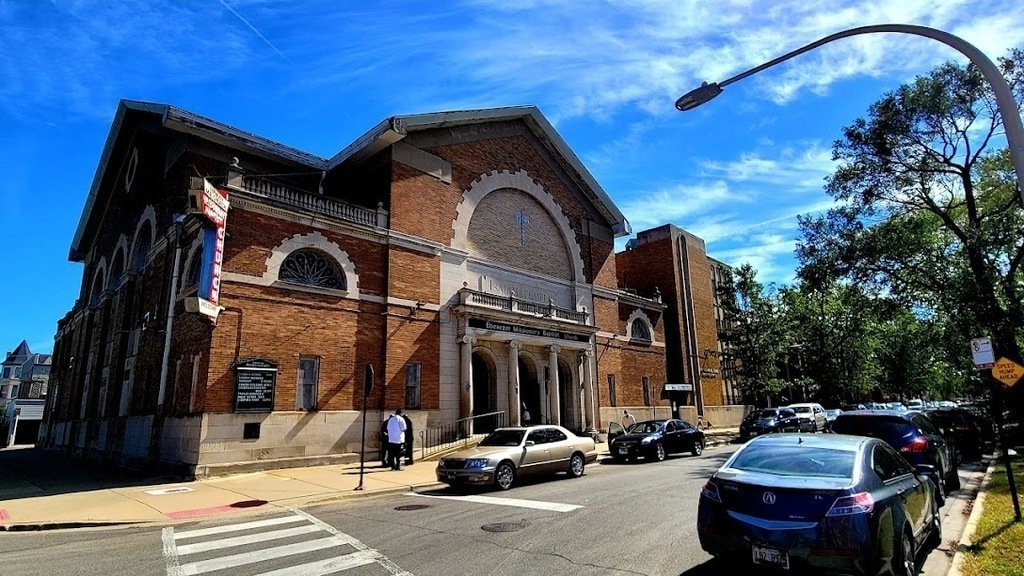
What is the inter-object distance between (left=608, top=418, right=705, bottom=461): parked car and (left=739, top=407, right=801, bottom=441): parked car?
730 cm

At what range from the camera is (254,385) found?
55.3ft

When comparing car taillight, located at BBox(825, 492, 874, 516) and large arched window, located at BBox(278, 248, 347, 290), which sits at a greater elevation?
large arched window, located at BBox(278, 248, 347, 290)

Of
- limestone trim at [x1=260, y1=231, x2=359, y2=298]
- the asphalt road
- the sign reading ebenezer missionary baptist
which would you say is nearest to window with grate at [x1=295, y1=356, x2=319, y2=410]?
limestone trim at [x1=260, y1=231, x2=359, y2=298]

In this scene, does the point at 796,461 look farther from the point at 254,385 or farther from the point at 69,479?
the point at 69,479

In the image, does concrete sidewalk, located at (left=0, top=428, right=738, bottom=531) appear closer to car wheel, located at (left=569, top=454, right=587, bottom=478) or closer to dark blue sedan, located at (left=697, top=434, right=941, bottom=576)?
car wheel, located at (left=569, top=454, right=587, bottom=478)

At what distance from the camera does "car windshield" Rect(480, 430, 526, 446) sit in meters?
14.1

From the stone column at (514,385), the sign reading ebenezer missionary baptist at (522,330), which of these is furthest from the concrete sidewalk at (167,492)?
the sign reading ebenezer missionary baptist at (522,330)

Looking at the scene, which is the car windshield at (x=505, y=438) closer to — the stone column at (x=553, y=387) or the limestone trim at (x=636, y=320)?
the stone column at (x=553, y=387)

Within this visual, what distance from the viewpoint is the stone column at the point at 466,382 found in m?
21.8

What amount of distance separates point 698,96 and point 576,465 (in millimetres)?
10724

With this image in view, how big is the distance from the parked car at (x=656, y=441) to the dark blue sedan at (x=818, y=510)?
41.9ft

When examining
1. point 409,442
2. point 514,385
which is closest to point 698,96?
point 409,442

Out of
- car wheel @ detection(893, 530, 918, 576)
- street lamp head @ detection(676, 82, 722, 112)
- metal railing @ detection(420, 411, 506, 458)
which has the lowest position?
car wheel @ detection(893, 530, 918, 576)

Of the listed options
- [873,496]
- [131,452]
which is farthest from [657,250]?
[873,496]
